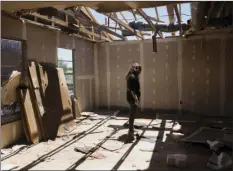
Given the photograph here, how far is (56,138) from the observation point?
18.3 ft

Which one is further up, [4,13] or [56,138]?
[4,13]

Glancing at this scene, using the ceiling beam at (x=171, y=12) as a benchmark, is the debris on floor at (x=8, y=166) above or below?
below

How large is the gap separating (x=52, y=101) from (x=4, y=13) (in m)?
2.15

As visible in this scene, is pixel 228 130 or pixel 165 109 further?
pixel 165 109

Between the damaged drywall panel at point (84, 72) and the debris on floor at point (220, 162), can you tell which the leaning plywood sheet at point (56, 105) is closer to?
the damaged drywall panel at point (84, 72)

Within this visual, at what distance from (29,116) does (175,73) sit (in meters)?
5.21

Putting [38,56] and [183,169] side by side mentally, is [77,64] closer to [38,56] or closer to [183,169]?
[38,56]

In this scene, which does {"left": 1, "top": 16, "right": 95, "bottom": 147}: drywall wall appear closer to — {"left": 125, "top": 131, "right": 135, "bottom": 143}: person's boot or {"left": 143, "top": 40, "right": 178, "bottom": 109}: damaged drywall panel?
{"left": 143, "top": 40, "right": 178, "bottom": 109}: damaged drywall panel

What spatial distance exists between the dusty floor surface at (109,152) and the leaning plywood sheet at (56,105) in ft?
0.94

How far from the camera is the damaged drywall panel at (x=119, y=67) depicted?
927 cm

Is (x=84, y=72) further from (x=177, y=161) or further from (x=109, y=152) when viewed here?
(x=177, y=161)

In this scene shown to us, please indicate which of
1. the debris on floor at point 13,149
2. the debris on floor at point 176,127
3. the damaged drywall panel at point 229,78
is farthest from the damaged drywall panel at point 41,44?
the damaged drywall panel at point 229,78

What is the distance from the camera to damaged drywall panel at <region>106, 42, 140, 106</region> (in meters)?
9.27

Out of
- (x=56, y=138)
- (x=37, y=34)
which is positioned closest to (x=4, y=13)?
(x=37, y=34)
